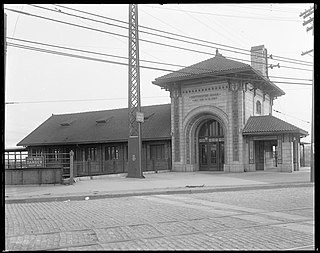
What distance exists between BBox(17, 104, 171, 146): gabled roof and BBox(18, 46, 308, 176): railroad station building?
0.18 m

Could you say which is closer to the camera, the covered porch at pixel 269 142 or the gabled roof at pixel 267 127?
the gabled roof at pixel 267 127

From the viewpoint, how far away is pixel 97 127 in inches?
1629

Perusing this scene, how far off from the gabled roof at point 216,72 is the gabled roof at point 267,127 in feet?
10.8

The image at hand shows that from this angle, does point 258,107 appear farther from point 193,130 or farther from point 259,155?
point 193,130

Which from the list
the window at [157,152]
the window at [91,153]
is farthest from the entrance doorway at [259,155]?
the window at [91,153]

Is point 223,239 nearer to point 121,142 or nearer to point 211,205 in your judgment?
point 211,205

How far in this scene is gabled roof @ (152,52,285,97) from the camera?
1132 inches

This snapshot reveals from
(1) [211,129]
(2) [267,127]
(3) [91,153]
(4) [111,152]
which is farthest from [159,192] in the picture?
(3) [91,153]

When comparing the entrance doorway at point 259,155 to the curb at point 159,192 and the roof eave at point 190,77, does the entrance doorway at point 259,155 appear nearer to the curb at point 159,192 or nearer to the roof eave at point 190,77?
the roof eave at point 190,77

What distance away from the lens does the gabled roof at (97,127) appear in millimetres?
36344

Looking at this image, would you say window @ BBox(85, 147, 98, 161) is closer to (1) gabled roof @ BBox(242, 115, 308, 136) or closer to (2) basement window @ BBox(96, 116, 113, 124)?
(2) basement window @ BBox(96, 116, 113, 124)

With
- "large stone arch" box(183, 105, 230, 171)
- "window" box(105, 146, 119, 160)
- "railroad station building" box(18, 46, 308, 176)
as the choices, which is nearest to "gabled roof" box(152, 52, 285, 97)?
"railroad station building" box(18, 46, 308, 176)

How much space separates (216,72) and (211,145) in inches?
242

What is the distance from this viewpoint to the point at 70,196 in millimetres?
Result: 14719
